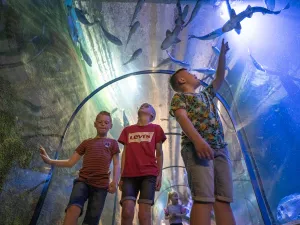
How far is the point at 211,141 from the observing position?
198cm

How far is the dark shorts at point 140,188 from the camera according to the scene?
92.8 inches

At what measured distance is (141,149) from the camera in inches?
103

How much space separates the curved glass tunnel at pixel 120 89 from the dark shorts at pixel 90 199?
480 mm

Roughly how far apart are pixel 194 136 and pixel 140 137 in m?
1.01

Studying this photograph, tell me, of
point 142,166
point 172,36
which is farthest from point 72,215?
point 172,36

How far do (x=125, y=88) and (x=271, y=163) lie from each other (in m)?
3.52

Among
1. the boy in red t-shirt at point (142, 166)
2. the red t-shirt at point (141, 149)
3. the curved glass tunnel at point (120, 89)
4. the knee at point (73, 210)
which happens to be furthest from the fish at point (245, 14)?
the knee at point (73, 210)

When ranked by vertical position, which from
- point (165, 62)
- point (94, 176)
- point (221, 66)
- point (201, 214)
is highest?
point (165, 62)

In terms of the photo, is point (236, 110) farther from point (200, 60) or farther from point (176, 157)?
point (176, 157)

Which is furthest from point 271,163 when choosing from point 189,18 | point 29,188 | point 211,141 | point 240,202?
point 29,188

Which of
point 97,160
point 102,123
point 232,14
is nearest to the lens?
point 97,160

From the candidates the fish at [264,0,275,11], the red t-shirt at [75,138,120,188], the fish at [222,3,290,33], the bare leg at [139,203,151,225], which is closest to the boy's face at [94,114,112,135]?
the red t-shirt at [75,138,120,188]

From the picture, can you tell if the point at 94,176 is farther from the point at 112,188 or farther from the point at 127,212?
the point at 127,212

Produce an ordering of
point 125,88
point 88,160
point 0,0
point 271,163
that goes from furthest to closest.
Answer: point 125,88 < point 271,163 < point 88,160 < point 0,0
